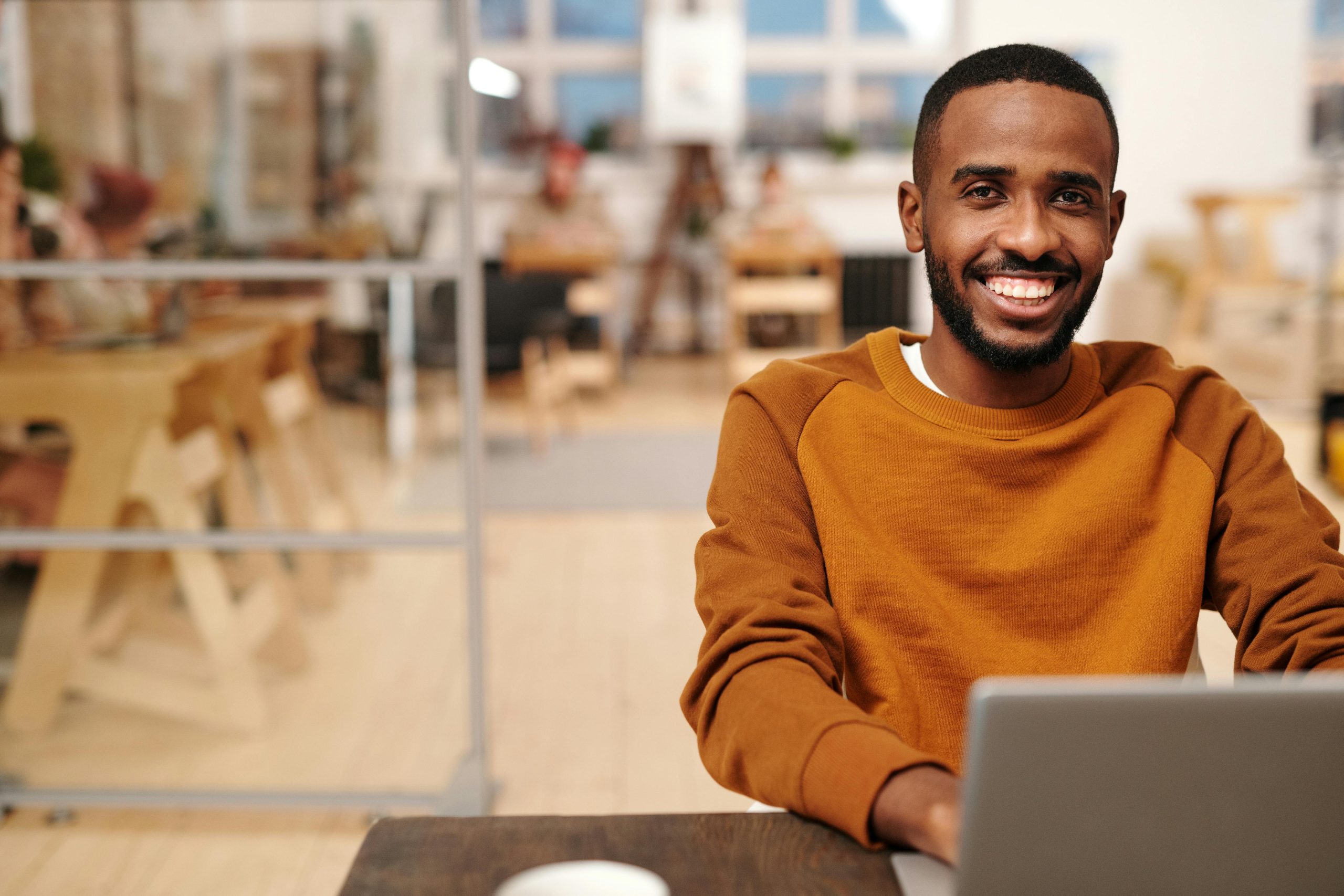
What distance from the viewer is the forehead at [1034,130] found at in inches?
34.3

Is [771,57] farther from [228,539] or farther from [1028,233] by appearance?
[1028,233]

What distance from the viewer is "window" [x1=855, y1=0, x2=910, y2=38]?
23.7ft

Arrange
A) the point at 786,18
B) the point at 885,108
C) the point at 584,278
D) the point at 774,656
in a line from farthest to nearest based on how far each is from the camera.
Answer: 1. the point at 885,108
2. the point at 786,18
3. the point at 584,278
4. the point at 774,656

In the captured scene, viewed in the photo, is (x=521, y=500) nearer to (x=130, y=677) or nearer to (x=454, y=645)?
(x=454, y=645)

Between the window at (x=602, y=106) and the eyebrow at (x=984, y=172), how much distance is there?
664cm

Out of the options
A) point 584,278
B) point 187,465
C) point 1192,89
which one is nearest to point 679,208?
point 584,278

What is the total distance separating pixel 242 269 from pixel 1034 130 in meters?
1.33

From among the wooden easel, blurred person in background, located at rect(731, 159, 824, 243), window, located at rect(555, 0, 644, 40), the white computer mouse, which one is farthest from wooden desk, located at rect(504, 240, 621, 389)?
the white computer mouse

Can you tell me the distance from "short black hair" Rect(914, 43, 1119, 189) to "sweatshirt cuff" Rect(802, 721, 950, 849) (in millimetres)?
→ 458

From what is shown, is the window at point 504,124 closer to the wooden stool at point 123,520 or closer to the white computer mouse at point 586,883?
the wooden stool at point 123,520

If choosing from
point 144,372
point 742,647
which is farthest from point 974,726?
point 144,372

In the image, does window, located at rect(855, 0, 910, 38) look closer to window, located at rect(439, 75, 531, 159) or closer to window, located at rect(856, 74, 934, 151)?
window, located at rect(856, 74, 934, 151)

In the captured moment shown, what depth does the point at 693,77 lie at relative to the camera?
7.04 meters

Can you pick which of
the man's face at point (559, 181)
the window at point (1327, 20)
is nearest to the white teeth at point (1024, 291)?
the man's face at point (559, 181)
